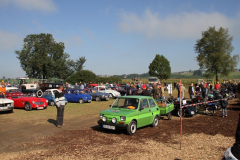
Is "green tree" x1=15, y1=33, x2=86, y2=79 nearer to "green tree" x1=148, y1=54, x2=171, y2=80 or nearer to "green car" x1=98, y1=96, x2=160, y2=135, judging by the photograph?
"green tree" x1=148, y1=54, x2=171, y2=80

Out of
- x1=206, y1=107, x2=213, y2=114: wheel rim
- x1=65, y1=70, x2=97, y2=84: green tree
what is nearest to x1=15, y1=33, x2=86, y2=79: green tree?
x1=65, y1=70, x2=97, y2=84: green tree

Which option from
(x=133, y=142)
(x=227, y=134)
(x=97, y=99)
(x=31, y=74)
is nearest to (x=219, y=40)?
(x=97, y=99)

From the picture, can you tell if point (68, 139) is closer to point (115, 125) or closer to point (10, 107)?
point (115, 125)

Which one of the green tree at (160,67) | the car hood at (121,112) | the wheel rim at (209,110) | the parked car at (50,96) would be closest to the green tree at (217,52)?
the green tree at (160,67)

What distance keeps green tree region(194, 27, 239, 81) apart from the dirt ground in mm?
32704

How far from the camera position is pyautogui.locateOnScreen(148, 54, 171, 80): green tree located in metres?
66.2

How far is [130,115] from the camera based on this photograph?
834 cm

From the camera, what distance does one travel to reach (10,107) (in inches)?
530

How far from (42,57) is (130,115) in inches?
1938

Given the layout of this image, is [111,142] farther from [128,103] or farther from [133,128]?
[128,103]

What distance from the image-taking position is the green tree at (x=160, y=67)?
66250 mm

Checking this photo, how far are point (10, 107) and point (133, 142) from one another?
31.7 feet

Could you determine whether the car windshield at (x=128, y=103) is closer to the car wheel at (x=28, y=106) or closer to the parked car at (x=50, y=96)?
the car wheel at (x=28, y=106)

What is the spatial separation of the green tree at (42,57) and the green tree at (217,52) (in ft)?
112
